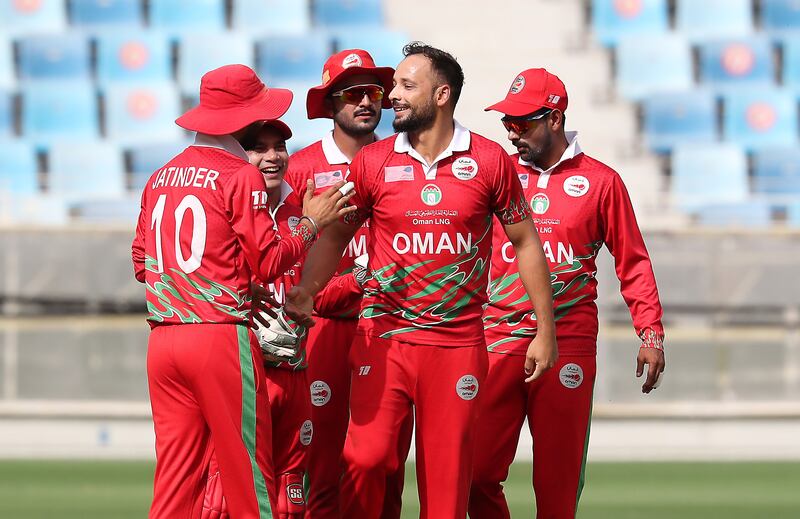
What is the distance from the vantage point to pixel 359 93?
655 centimetres

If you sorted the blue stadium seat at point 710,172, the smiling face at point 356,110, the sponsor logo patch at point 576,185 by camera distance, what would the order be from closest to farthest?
the sponsor logo patch at point 576,185 < the smiling face at point 356,110 < the blue stadium seat at point 710,172

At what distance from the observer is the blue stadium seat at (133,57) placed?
17.7 meters

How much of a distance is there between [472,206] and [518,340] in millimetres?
966

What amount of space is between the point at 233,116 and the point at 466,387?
1470 mm

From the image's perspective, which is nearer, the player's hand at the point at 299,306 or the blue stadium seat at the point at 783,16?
the player's hand at the point at 299,306

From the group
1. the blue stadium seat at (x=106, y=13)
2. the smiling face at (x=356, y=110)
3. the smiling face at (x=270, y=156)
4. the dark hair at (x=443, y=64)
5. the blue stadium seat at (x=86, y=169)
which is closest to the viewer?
the dark hair at (x=443, y=64)

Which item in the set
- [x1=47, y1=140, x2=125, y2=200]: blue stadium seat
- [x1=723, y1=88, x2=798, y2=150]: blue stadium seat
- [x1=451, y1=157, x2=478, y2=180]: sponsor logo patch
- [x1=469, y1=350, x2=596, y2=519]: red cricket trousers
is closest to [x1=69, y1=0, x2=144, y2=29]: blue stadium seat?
[x1=47, y1=140, x2=125, y2=200]: blue stadium seat

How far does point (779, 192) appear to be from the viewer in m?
16.1

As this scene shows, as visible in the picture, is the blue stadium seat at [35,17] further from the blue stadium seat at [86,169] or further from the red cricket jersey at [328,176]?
the red cricket jersey at [328,176]

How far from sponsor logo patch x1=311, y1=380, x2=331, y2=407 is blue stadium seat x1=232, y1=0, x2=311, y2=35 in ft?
40.8

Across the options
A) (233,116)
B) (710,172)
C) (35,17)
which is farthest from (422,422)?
(35,17)

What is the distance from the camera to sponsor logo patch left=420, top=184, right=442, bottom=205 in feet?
18.0

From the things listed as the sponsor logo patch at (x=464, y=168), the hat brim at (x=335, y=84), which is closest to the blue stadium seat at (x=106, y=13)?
the hat brim at (x=335, y=84)

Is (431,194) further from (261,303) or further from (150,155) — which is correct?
(150,155)
